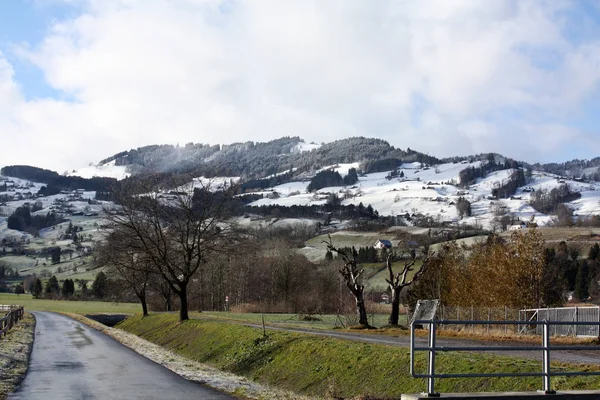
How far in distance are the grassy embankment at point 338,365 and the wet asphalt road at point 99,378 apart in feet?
11.1

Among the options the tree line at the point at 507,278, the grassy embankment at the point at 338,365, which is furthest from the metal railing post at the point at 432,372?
the tree line at the point at 507,278

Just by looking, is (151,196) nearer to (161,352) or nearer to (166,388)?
(161,352)

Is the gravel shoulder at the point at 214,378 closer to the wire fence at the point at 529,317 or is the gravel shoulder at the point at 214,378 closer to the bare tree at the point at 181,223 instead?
the bare tree at the point at 181,223

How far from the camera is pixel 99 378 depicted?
2545cm

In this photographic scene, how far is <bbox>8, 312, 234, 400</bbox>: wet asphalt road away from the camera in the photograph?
2102cm

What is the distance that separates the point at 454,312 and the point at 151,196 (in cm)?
2664

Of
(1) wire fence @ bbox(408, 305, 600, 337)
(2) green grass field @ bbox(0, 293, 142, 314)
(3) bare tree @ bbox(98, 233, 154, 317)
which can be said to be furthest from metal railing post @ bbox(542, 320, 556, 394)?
(2) green grass field @ bbox(0, 293, 142, 314)

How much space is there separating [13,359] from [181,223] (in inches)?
881

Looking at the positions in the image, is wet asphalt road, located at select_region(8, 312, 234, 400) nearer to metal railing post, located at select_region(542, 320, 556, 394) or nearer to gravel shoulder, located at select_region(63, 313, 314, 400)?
gravel shoulder, located at select_region(63, 313, 314, 400)

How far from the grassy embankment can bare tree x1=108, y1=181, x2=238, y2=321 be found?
535 inches

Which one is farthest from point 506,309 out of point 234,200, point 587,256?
point 587,256

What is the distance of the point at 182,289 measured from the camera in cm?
5325

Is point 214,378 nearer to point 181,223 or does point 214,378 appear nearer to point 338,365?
point 338,365

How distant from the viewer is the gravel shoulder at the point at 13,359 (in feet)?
76.2
